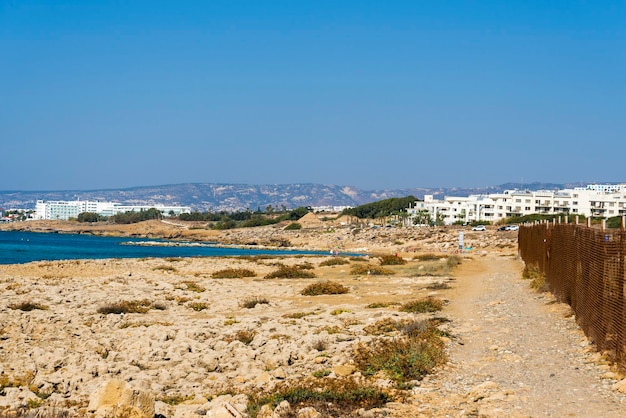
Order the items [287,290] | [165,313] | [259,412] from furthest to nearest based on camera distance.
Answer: [287,290], [165,313], [259,412]

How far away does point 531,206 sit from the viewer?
130 metres

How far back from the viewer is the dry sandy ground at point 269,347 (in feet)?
31.2

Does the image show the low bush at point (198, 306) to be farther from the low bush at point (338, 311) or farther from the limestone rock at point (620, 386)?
the limestone rock at point (620, 386)

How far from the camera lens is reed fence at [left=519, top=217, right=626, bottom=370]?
1027 cm

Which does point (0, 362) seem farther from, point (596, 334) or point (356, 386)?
point (596, 334)

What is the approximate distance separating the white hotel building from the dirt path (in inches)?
4080

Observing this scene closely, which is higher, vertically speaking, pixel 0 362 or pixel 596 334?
pixel 596 334

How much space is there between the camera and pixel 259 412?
344 inches

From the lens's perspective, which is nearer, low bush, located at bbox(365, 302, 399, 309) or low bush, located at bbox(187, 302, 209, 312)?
low bush, located at bbox(365, 302, 399, 309)

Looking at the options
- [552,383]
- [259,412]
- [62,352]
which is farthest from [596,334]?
[62,352]

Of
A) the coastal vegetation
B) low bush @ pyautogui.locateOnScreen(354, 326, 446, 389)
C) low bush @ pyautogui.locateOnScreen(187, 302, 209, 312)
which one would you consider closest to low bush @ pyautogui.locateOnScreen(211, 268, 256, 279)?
low bush @ pyautogui.locateOnScreen(187, 302, 209, 312)

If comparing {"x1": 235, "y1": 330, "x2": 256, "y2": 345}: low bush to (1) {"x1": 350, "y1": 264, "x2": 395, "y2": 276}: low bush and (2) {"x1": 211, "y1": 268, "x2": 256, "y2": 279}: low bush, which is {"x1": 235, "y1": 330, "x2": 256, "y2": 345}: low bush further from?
(1) {"x1": 350, "y1": 264, "x2": 395, "y2": 276}: low bush

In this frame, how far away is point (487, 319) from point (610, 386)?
22.1 ft

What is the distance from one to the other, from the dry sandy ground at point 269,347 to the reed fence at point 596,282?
366mm
